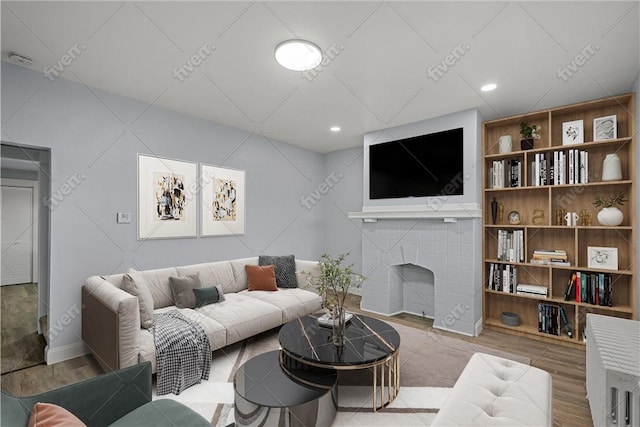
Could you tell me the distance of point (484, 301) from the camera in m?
3.86

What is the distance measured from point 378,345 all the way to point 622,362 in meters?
1.36

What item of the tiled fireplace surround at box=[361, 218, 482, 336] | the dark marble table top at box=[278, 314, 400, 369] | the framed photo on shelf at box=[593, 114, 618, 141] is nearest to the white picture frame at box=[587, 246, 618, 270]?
the tiled fireplace surround at box=[361, 218, 482, 336]

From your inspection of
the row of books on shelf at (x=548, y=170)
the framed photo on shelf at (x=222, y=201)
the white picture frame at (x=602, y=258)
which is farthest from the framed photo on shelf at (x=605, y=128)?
the framed photo on shelf at (x=222, y=201)

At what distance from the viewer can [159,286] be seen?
3.19m

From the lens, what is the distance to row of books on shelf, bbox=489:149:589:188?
325 centimetres

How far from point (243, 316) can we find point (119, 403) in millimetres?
1542

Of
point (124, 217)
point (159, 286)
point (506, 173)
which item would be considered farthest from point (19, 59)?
point (506, 173)

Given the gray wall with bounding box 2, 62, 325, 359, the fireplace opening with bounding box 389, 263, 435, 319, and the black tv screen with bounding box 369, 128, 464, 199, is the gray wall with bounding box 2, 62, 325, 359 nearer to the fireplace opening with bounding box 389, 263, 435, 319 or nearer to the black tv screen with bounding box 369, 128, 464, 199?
the black tv screen with bounding box 369, 128, 464, 199

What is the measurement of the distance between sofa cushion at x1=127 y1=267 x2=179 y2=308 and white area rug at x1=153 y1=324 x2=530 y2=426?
803mm

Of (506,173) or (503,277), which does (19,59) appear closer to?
(506,173)

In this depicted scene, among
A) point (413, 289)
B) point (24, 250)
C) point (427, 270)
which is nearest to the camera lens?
point (24, 250)

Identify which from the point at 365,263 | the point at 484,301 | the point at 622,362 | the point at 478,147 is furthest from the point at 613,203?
the point at 365,263

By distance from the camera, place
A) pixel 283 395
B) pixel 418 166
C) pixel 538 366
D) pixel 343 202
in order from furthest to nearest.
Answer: pixel 343 202 → pixel 418 166 → pixel 538 366 → pixel 283 395

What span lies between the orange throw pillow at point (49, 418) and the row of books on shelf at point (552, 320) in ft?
13.7
